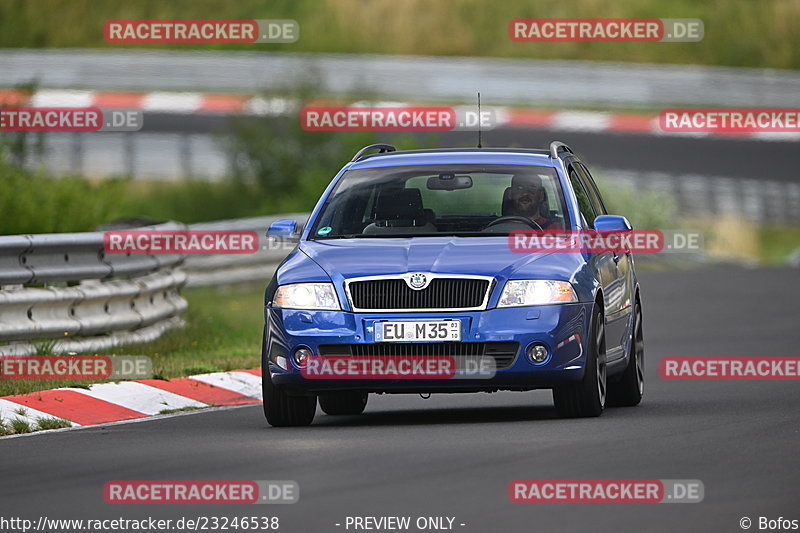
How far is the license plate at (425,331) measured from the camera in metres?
12.0

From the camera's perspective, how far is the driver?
1332 centimetres

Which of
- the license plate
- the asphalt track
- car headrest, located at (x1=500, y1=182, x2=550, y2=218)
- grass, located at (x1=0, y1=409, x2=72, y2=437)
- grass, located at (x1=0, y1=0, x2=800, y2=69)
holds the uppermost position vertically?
grass, located at (x1=0, y1=0, x2=800, y2=69)

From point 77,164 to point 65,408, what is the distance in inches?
973

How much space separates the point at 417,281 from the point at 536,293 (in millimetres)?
717

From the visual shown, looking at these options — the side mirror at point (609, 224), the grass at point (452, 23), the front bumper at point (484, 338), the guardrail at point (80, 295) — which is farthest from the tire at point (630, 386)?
the grass at point (452, 23)

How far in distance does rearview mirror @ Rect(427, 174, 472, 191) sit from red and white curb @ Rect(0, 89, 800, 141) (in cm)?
2724

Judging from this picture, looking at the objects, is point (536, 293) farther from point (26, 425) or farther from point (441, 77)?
point (441, 77)

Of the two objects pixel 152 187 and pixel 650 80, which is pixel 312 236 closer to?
pixel 152 187

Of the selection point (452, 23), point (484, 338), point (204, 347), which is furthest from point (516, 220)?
point (452, 23)

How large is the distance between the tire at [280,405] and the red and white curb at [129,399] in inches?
48.3

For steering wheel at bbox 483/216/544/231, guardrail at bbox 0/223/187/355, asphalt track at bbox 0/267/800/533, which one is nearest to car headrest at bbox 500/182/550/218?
steering wheel at bbox 483/216/544/231

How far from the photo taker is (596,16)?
51281mm

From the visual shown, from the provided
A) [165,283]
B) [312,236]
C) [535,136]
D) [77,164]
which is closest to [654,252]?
[535,136]

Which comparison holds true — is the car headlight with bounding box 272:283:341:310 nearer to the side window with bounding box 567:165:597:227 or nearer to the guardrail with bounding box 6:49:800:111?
the side window with bounding box 567:165:597:227
